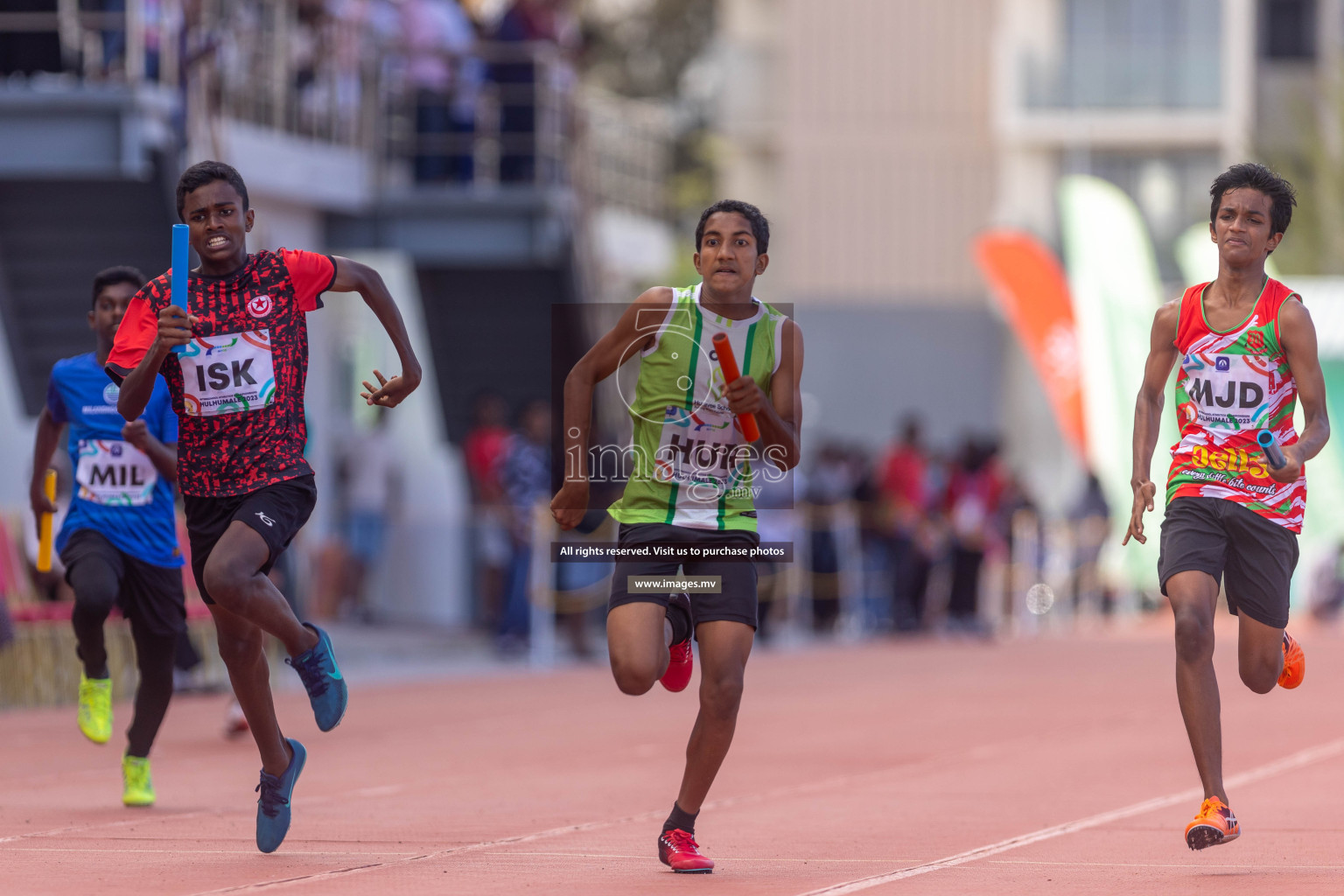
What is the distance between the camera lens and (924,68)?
4269 cm

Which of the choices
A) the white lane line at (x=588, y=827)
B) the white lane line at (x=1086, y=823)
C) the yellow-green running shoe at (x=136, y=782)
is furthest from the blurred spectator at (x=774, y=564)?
the yellow-green running shoe at (x=136, y=782)

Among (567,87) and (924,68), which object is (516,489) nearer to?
(567,87)

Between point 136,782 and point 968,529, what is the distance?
14911 mm

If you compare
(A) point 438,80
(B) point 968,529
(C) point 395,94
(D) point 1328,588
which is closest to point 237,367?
(A) point 438,80

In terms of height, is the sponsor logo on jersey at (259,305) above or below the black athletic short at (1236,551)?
above

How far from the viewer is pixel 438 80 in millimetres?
19609

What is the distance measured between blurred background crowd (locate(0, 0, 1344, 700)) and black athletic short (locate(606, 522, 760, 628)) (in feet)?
24.2

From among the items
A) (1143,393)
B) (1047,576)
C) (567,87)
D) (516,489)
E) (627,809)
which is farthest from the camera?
(1047,576)

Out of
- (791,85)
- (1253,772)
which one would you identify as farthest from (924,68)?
(1253,772)

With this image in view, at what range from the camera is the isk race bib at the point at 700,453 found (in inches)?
275

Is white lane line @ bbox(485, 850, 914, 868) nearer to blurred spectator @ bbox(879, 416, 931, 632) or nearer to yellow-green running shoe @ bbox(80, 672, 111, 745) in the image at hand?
yellow-green running shoe @ bbox(80, 672, 111, 745)

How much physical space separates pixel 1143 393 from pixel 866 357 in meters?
34.5

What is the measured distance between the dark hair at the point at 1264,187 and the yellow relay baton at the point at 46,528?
4797 mm

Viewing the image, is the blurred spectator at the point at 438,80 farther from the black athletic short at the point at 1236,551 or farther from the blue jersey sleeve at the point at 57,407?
the black athletic short at the point at 1236,551
